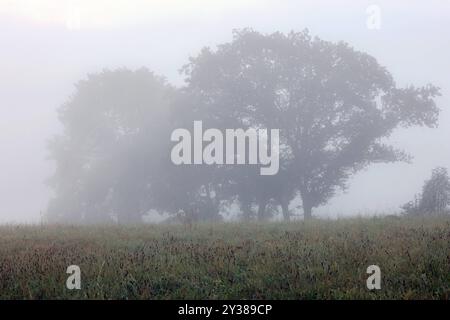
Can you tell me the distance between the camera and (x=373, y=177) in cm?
10500

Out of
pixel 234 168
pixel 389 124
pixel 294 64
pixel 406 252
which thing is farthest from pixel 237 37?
pixel 406 252

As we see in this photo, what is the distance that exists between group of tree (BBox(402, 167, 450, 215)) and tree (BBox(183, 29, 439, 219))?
6.70 m

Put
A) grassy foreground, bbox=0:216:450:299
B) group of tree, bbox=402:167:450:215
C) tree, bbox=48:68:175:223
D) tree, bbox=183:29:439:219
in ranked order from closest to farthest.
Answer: grassy foreground, bbox=0:216:450:299 < group of tree, bbox=402:167:450:215 < tree, bbox=183:29:439:219 < tree, bbox=48:68:175:223

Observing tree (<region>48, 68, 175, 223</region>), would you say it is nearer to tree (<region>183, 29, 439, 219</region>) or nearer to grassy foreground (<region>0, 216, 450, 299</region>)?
tree (<region>183, 29, 439, 219</region>)

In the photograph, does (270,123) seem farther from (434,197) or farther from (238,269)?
(238,269)

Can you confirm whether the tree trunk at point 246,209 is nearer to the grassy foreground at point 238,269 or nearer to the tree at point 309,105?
the tree at point 309,105

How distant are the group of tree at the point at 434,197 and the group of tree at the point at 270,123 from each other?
264 inches

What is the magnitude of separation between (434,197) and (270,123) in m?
13.0

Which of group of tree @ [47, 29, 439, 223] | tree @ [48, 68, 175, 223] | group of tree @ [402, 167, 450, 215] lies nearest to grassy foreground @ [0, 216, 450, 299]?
group of tree @ [402, 167, 450, 215]

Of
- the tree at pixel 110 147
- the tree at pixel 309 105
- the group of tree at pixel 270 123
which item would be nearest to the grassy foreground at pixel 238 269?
the group of tree at pixel 270 123

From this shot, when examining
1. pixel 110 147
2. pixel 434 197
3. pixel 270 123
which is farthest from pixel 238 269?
pixel 110 147

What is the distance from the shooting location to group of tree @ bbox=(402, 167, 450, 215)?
996 inches

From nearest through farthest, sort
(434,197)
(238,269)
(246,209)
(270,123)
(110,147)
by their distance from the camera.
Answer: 1. (238,269)
2. (434,197)
3. (270,123)
4. (246,209)
5. (110,147)

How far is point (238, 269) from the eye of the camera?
7859 mm
